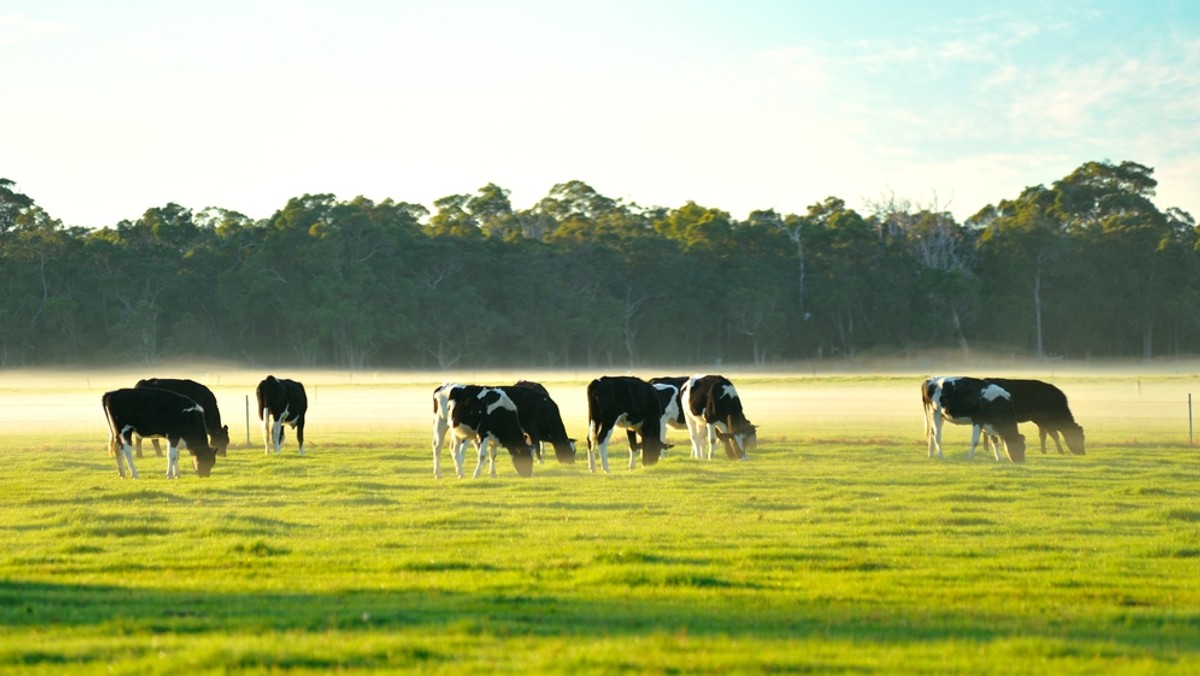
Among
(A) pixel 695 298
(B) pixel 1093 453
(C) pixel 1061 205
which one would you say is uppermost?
(C) pixel 1061 205

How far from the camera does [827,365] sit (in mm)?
104125

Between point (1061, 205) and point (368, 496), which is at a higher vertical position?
point (1061, 205)

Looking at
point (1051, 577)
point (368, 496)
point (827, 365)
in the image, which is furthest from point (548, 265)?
point (1051, 577)

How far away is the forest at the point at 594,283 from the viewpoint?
94.6m

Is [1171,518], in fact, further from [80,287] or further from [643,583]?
[80,287]

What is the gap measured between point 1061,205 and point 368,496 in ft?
341

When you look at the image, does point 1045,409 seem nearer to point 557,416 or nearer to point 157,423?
point 557,416

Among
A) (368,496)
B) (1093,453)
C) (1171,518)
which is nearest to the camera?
(1171,518)

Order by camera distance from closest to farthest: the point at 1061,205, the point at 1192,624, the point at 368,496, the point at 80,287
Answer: the point at 1192,624, the point at 368,496, the point at 80,287, the point at 1061,205

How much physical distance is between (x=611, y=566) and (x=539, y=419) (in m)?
12.7

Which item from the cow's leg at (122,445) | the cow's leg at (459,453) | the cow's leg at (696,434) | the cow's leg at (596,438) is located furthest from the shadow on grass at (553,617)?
the cow's leg at (696,434)

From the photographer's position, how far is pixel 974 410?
28.5 meters

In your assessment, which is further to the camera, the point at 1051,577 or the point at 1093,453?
the point at 1093,453

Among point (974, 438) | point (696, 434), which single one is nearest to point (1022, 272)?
point (974, 438)
